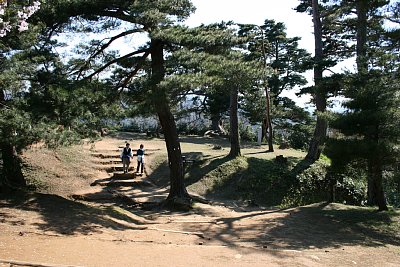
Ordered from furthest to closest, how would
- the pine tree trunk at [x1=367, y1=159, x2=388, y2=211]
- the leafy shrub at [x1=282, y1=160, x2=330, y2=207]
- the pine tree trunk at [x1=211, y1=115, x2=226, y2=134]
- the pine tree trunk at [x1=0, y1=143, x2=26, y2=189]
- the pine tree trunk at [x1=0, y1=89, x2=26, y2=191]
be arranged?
the pine tree trunk at [x1=211, y1=115, x2=226, y2=134] → the leafy shrub at [x1=282, y1=160, x2=330, y2=207] → the pine tree trunk at [x1=0, y1=143, x2=26, y2=189] → the pine tree trunk at [x1=0, y1=89, x2=26, y2=191] → the pine tree trunk at [x1=367, y1=159, x2=388, y2=211]

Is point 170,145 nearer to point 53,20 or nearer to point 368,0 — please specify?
point 53,20

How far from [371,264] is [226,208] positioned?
6343 mm

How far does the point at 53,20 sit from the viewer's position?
8.95 m

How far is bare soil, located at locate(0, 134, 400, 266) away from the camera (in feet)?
18.2

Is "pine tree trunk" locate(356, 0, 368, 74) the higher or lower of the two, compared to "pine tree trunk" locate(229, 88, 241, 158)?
higher

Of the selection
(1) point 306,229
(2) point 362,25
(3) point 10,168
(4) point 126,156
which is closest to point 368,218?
(1) point 306,229

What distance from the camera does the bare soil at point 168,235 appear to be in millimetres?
5551

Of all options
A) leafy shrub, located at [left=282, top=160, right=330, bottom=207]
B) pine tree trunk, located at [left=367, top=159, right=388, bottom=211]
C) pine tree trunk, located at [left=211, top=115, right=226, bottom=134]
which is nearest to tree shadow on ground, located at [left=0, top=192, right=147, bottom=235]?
pine tree trunk, located at [left=367, top=159, right=388, bottom=211]

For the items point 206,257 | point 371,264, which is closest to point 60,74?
point 206,257

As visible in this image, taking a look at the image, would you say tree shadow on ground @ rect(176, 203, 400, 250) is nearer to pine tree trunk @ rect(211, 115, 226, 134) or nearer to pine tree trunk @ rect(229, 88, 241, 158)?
pine tree trunk @ rect(229, 88, 241, 158)

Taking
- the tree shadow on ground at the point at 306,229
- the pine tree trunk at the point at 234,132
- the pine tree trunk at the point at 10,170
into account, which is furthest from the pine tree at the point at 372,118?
the pine tree trunk at the point at 10,170

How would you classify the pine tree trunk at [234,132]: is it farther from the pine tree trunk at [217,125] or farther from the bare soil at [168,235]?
the pine tree trunk at [217,125]

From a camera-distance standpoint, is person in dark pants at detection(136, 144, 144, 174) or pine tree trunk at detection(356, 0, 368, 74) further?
person in dark pants at detection(136, 144, 144, 174)

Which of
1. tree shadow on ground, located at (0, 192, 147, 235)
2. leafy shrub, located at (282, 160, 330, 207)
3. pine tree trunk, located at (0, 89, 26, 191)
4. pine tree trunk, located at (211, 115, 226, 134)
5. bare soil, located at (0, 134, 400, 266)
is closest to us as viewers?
bare soil, located at (0, 134, 400, 266)
